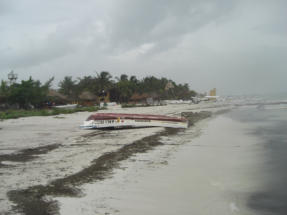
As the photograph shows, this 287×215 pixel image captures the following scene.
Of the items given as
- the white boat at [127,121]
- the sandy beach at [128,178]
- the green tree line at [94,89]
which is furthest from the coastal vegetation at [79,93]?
the sandy beach at [128,178]

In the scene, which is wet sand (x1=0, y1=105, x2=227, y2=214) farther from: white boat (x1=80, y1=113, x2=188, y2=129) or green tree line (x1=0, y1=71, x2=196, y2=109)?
green tree line (x1=0, y1=71, x2=196, y2=109)

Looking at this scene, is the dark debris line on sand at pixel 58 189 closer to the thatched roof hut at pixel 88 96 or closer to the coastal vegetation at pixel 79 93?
the coastal vegetation at pixel 79 93

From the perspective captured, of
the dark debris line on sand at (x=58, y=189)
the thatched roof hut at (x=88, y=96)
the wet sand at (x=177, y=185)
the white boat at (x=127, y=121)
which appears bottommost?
the wet sand at (x=177, y=185)

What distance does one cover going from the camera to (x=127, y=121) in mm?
15336

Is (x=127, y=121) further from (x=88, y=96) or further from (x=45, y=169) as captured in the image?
(x=88, y=96)

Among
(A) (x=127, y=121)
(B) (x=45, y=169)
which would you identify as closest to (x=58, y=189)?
(B) (x=45, y=169)

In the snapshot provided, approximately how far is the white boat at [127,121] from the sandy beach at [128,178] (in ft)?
17.0

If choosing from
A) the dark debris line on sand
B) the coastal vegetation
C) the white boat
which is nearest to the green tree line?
the coastal vegetation

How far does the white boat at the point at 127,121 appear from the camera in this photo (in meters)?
15.1

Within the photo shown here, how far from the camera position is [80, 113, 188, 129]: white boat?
593 inches

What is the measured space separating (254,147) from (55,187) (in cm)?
769

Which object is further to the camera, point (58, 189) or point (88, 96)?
point (88, 96)

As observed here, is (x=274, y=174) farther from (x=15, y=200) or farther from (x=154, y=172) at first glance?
(x=15, y=200)

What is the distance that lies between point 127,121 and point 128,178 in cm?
962
